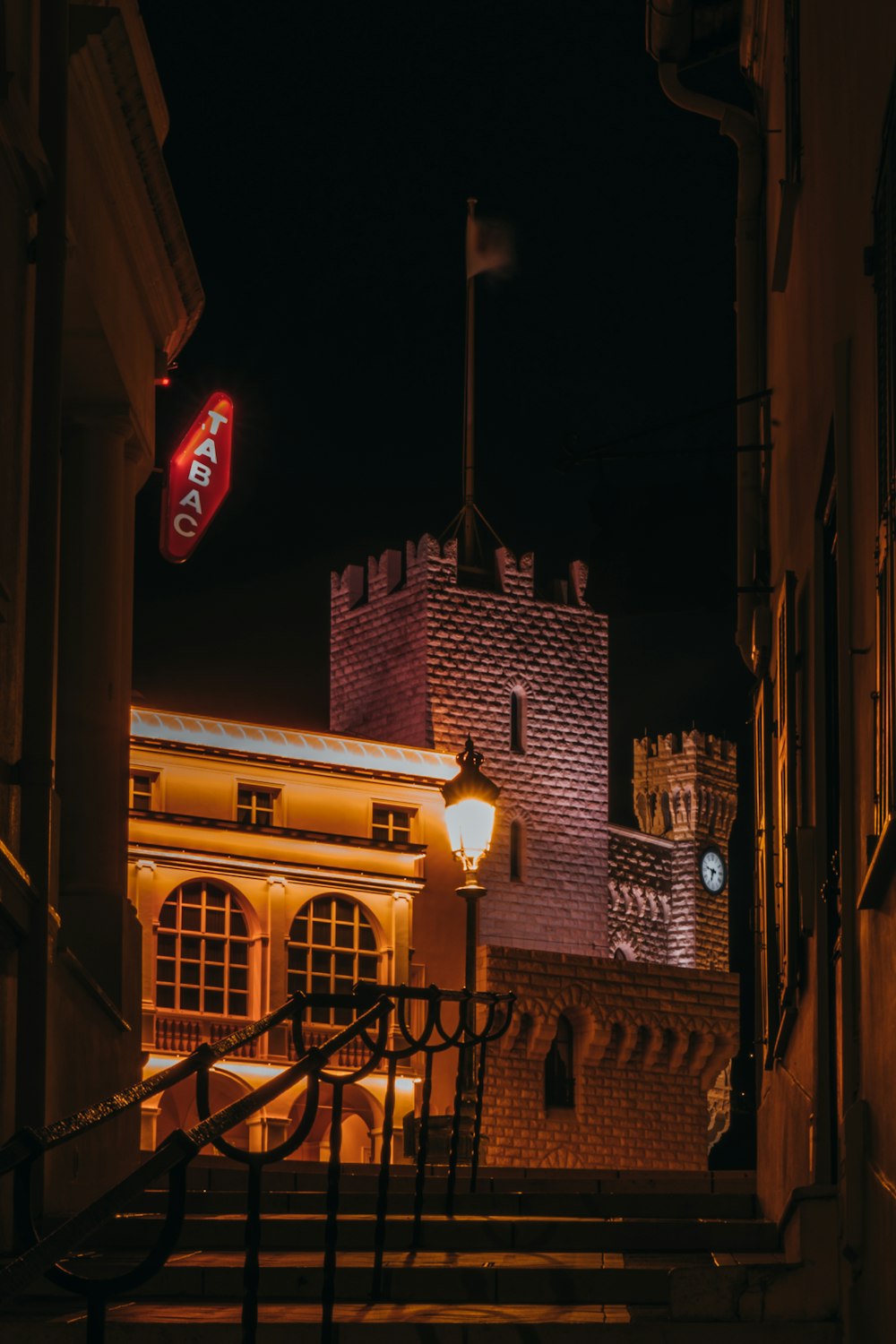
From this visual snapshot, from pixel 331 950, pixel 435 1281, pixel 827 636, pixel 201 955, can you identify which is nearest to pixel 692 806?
pixel 331 950

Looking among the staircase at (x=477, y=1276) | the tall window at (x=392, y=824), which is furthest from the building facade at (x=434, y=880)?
the staircase at (x=477, y=1276)

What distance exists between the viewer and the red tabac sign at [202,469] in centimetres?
3056

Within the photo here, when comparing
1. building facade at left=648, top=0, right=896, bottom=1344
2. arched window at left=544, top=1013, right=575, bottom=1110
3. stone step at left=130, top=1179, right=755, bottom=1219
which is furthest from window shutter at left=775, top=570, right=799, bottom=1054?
arched window at left=544, top=1013, right=575, bottom=1110

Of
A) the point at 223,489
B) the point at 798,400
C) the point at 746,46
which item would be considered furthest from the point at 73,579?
the point at 223,489

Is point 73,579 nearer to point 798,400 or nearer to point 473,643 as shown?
point 798,400

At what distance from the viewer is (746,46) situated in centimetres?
1332

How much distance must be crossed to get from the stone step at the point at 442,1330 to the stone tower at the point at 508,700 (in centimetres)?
4132

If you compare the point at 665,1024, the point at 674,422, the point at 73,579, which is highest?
the point at 674,422


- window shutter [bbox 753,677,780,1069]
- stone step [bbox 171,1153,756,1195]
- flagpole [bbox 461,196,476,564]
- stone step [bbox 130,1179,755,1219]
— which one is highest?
flagpole [bbox 461,196,476,564]

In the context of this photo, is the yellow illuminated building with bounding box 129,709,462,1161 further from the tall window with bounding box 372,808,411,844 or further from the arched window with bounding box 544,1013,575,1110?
the arched window with bounding box 544,1013,575,1110

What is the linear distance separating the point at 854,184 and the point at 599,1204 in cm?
386

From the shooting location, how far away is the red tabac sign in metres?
30.6

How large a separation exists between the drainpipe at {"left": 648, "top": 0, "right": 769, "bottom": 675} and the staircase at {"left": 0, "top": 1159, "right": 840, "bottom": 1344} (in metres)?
3.67

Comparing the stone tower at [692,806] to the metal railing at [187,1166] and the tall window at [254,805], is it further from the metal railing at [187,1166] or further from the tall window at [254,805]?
the metal railing at [187,1166]
